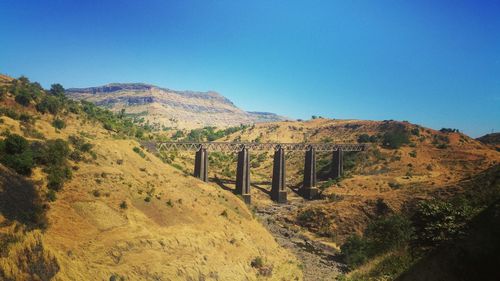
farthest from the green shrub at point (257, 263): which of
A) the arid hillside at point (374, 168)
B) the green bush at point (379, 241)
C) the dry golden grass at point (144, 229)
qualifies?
the arid hillside at point (374, 168)

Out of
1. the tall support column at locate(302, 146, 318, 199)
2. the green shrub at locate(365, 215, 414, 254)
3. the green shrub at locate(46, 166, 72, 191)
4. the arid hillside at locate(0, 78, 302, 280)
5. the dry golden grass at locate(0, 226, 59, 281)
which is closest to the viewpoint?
the dry golden grass at locate(0, 226, 59, 281)

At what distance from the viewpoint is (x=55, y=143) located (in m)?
27.2

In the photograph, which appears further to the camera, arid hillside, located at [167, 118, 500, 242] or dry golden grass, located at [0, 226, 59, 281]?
arid hillside, located at [167, 118, 500, 242]

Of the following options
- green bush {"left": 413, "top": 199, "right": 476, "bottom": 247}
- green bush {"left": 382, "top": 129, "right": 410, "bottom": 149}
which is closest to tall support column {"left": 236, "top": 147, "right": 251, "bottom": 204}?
green bush {"left": 413, "top": 199, "right": 476, "bottom": 247}

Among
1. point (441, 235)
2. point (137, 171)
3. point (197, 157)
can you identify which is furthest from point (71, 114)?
point (441, 235)

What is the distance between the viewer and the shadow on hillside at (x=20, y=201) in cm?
1753

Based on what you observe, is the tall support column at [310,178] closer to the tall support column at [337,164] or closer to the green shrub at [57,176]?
the tall support column at [337,164]

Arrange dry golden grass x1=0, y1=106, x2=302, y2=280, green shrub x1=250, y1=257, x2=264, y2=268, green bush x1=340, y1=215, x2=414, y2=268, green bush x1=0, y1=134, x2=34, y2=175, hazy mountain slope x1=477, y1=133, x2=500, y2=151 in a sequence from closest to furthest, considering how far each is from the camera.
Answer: dry golden grass x1=0, y1=106, x2=302, y2=280 → green bush x1=0, y1=134, x2=34, y2=175 → green bush x1=340, y1=215, x2=414, y2=268 → green shrub x1=250, y1=257, x2=264, y2=268 → hazy mountain slope x1=477, y1=133, x2=500, y2=151

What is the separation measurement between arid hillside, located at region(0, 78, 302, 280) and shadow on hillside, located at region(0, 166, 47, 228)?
7cm

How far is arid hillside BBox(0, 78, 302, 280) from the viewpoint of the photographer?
17172 millimetres

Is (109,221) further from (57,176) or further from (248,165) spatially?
(248,165)

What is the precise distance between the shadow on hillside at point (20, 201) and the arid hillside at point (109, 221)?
0.07 metres

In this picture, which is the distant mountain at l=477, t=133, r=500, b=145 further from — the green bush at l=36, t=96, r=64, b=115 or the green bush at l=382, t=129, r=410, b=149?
the green bush at l=36, t=96, r=64, b=115

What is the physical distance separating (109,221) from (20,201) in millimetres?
5501
